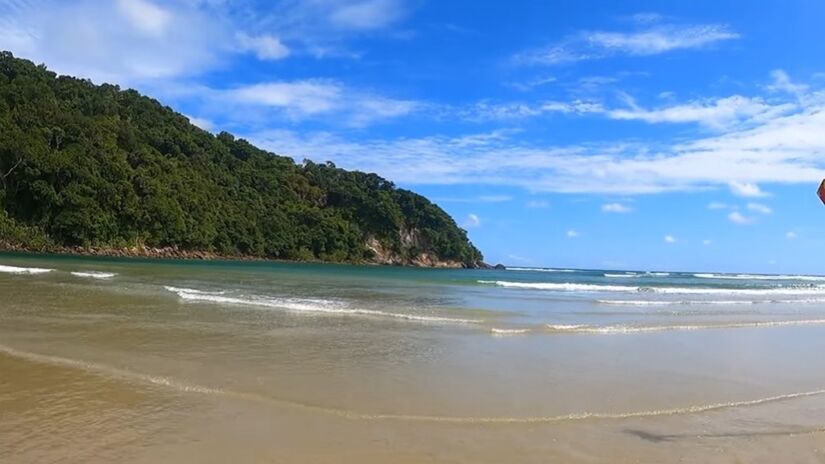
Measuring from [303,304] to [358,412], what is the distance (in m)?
13.0

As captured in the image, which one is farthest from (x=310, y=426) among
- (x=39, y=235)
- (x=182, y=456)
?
(x=39, y=235)

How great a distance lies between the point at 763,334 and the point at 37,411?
16953 millimetres

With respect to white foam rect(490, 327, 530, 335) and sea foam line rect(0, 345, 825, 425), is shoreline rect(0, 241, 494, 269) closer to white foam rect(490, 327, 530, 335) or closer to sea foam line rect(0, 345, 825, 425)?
white foam rect(490, 327, 530, 335)

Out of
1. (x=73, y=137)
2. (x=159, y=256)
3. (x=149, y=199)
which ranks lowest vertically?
(x=159, y=256)

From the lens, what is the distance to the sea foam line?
255 inches

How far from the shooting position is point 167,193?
86625mm

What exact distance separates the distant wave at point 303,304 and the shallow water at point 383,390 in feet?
4.23

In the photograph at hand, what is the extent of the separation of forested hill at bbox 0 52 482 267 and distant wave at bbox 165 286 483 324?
57410mm

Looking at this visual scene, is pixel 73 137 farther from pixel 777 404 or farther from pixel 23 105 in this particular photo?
pixel 777 404

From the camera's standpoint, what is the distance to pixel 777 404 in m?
7.96

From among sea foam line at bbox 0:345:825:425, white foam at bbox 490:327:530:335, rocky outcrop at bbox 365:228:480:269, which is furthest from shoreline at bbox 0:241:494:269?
sea foam line at bbox 0:345:825:425

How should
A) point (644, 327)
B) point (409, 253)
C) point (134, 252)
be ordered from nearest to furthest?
point (644, 327) < point (134, 252) < point (409, 253)

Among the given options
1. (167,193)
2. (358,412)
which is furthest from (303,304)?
(167,193)

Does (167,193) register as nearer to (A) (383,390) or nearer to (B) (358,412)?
A: (A) (383,390)
